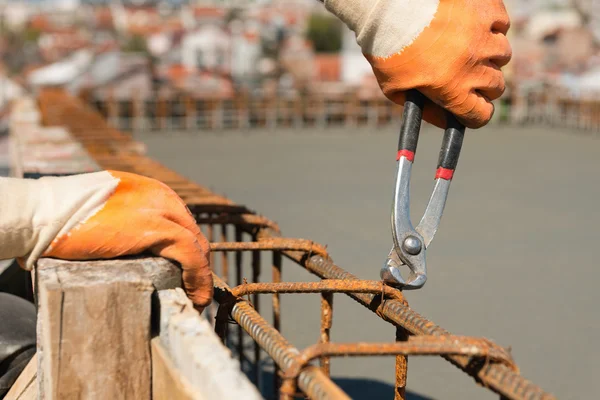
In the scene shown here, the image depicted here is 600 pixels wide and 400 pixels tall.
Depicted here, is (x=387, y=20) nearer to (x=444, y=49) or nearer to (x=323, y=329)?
(x=444, y=49)

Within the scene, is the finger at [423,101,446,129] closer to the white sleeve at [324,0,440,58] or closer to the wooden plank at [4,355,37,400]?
the white sleeve at [324,0,440,58]

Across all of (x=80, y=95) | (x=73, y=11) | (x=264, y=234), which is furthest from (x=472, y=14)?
(x=73, y=11)

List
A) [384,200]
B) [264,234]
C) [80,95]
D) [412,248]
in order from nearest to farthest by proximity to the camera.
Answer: [412,248], [264,234], [384,200], [80,95]

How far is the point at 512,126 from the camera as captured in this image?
3056cm

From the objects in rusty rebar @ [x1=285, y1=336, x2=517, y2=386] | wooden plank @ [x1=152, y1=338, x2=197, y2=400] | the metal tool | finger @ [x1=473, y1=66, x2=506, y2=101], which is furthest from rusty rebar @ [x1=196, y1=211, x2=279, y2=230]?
rusty rebar @ [x1=285, y1=336, x2=517, y2=386]

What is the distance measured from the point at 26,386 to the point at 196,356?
106 cm

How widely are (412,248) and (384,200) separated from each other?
33.3 feet

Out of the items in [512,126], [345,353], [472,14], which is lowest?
[512,126]

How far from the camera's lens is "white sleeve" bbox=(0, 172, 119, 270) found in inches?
97.2

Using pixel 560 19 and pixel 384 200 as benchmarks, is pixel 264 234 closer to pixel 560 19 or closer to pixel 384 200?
pixel 384 200

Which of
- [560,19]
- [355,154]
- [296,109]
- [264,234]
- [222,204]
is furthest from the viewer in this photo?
[560,19]

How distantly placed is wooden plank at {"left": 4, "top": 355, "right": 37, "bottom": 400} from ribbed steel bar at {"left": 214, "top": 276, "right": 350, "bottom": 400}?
0.60 meters

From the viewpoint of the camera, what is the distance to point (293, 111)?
98.6 feet

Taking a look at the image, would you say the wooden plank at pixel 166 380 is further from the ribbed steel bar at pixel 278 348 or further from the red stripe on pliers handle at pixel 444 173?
the red stripe on pliers handle at pixel 444 173
